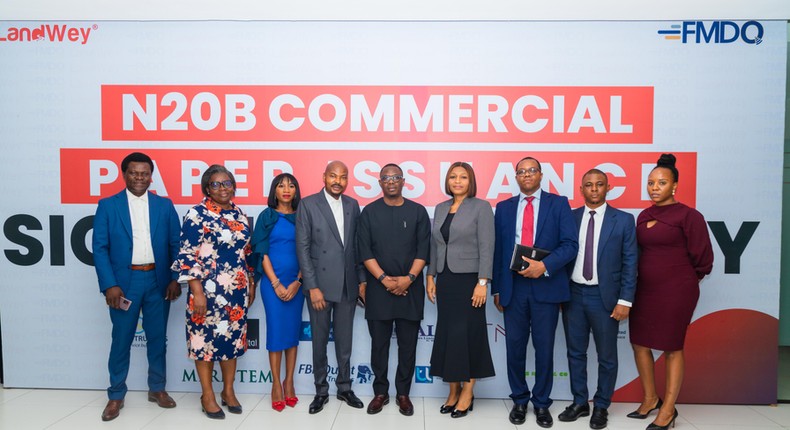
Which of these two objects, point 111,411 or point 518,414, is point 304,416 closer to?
point 111,411

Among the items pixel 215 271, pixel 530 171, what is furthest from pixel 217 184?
pixel 530 171

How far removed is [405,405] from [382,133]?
229 cm

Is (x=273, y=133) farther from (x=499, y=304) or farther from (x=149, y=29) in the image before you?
(x=499, y=304)

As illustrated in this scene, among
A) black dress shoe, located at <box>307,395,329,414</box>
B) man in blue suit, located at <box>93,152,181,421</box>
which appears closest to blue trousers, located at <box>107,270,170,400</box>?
man in blue suit, located at <box>93,152,181,421</box>

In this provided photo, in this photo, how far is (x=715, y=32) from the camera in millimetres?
4055

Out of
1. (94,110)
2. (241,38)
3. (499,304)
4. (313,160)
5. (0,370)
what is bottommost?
(0,370)

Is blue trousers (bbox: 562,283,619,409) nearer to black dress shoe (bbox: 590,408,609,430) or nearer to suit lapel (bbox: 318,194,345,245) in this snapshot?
black dress shoe (bbox: 590,408,609,430)

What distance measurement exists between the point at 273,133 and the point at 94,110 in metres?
1.64

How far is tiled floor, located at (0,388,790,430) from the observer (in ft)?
11.6

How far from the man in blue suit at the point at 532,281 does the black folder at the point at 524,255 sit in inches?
1.6

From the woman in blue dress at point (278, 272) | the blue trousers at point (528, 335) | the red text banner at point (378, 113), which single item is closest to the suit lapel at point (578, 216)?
the blue trousers at point (528, 335)

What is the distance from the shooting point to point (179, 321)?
13.8 ft

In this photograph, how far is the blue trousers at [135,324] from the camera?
3631 millimetres

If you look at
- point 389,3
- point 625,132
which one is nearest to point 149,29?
point 389,3
